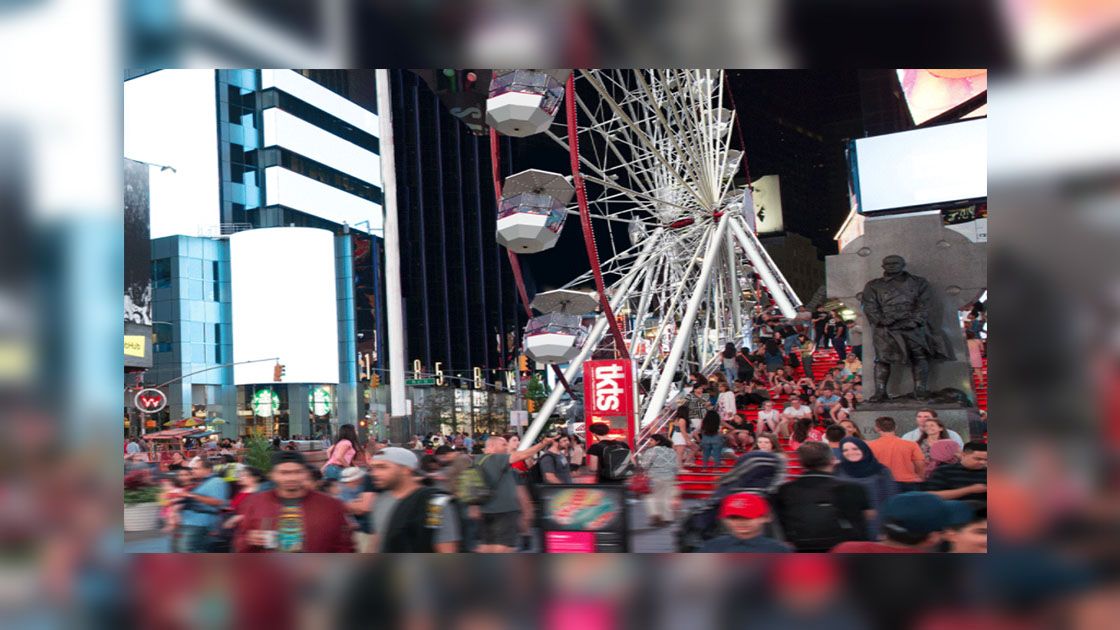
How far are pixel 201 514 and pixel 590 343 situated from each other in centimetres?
1096

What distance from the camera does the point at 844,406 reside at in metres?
12.9

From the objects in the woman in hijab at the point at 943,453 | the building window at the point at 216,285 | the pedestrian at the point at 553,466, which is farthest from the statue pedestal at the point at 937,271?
the building window at the point at 216,285

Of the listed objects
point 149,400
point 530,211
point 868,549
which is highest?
point 530,211

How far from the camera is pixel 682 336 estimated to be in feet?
56.3

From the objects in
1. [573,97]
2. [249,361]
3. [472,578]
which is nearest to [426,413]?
[249,361]

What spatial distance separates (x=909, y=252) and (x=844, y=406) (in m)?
2.36

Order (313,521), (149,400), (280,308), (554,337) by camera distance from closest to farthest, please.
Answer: (313,521)
(554,337)
(149,400)
(280,308)

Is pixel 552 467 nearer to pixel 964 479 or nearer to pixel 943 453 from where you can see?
pixel 943 453

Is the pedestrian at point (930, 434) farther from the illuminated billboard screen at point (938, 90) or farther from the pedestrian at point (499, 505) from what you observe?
the illuminated billboard screen at point (938, 90)

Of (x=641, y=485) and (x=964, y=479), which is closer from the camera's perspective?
(x=964, y=479)

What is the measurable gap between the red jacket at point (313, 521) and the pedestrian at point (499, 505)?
3.04 feet

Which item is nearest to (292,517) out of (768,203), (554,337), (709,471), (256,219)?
(709,471)

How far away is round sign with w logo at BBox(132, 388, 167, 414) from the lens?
34.3 m

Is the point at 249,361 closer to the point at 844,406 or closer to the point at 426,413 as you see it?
the point at 426,413
